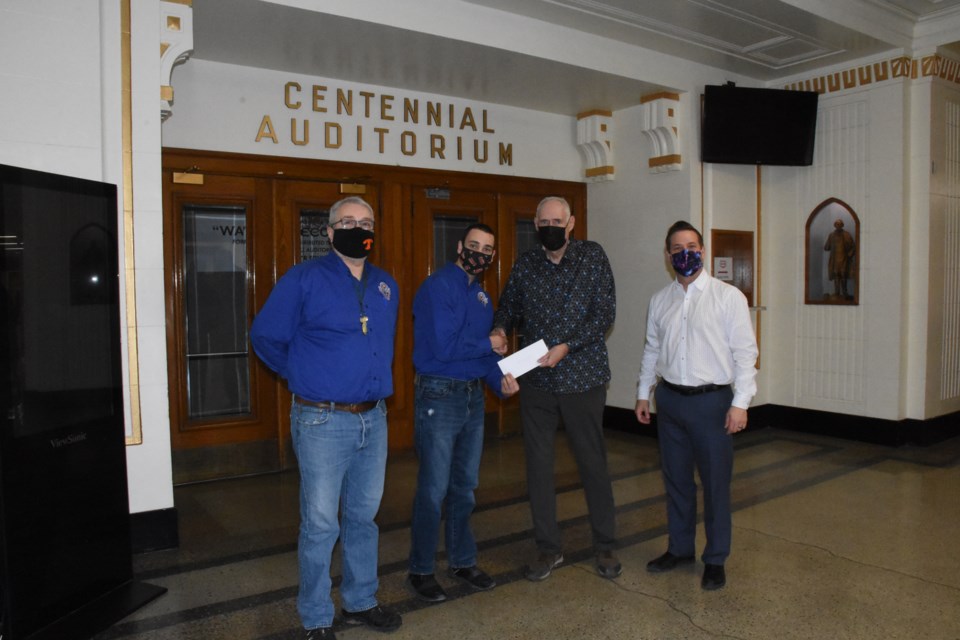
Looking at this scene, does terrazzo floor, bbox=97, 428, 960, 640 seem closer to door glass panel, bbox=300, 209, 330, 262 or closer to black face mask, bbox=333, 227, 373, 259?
black face mask, bbox=333, 227, 373, 259

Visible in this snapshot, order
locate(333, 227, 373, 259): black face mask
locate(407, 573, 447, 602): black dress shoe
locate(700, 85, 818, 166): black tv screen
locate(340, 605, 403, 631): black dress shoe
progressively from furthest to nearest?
locate(700, 85, 818, 166): black tv screen
locate(407, 573, 447, 602): black dress shoe
locate(340, 605, 403, 631): black dress shoe
locate(333, 227, 373, 259): black face mask

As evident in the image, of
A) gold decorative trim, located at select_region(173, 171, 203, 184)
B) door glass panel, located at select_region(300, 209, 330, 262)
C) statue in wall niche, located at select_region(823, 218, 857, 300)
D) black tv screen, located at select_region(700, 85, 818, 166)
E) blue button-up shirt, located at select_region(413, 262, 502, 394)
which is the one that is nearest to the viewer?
blue button-up shirt, located at select_region(413, 262, 502, 394)

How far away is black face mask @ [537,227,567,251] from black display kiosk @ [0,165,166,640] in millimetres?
1820

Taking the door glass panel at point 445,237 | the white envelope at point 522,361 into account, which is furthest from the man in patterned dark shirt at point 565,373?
the door glass panel at point 445,237

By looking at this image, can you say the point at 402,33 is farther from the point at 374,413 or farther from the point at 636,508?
the point at 636,508

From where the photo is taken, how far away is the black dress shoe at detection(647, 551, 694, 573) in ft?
11.3

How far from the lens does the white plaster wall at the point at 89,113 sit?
3.34 meters

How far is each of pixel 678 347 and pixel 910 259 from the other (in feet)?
12.3

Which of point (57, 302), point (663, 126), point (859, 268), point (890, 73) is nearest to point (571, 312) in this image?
point (57, 302)

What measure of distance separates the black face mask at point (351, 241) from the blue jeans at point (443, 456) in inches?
24.7

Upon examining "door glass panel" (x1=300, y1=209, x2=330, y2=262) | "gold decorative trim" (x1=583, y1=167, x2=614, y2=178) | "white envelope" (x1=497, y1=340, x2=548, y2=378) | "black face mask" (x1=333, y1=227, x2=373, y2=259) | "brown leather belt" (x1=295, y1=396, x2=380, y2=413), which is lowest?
"brown leather belt" (x1=295, y1=396, x2=380, y2=413)

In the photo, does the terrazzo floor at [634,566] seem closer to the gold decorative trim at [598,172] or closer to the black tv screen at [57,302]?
the black tv screen at [57,302]

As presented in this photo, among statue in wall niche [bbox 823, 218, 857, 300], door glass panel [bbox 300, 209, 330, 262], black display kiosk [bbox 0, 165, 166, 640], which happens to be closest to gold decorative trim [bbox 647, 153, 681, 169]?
statue in wall niche [bbox 823, 218, 857, 300]

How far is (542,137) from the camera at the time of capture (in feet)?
21.6
